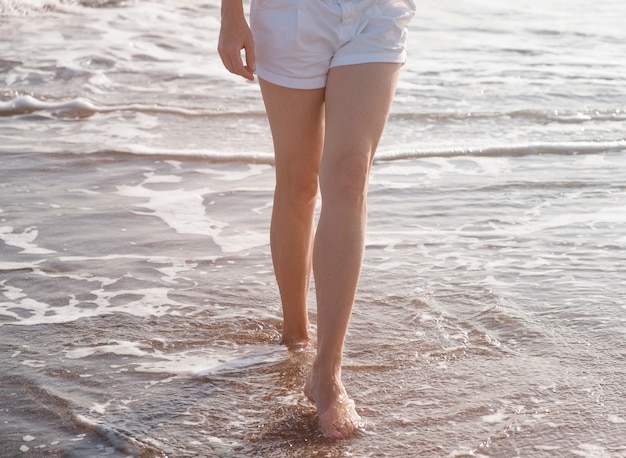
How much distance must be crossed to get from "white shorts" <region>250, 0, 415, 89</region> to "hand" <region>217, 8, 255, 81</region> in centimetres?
12

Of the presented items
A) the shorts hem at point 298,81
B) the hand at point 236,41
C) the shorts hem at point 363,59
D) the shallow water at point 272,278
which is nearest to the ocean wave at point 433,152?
the shallow water at point 272,278

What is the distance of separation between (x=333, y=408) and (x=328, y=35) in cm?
110

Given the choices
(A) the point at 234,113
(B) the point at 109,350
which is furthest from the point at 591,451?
(A) the point at 234,113

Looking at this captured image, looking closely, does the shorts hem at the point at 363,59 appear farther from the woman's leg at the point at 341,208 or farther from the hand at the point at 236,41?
the hand at the point at 236,41

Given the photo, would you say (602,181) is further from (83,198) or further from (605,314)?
(83,198)

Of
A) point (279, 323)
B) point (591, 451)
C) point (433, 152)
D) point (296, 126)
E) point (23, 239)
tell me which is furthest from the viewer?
point (433, 152)

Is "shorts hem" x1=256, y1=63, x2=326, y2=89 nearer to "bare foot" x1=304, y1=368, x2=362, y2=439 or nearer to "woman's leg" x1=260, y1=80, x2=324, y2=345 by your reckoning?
"woman's leg" x1=260, y1=80, x2=324, y2=345

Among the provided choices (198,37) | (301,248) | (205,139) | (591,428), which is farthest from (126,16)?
(591,428)

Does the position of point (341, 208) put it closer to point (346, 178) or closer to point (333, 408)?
point (346, 178)

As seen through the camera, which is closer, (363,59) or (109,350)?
(363,59)

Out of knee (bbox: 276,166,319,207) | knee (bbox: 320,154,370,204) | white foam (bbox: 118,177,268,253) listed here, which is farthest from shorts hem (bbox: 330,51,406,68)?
white foam (bbox: 118,177,268,253)

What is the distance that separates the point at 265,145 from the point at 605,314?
3.54 meters

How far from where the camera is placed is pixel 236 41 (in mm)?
3111

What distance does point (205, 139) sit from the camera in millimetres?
7031
